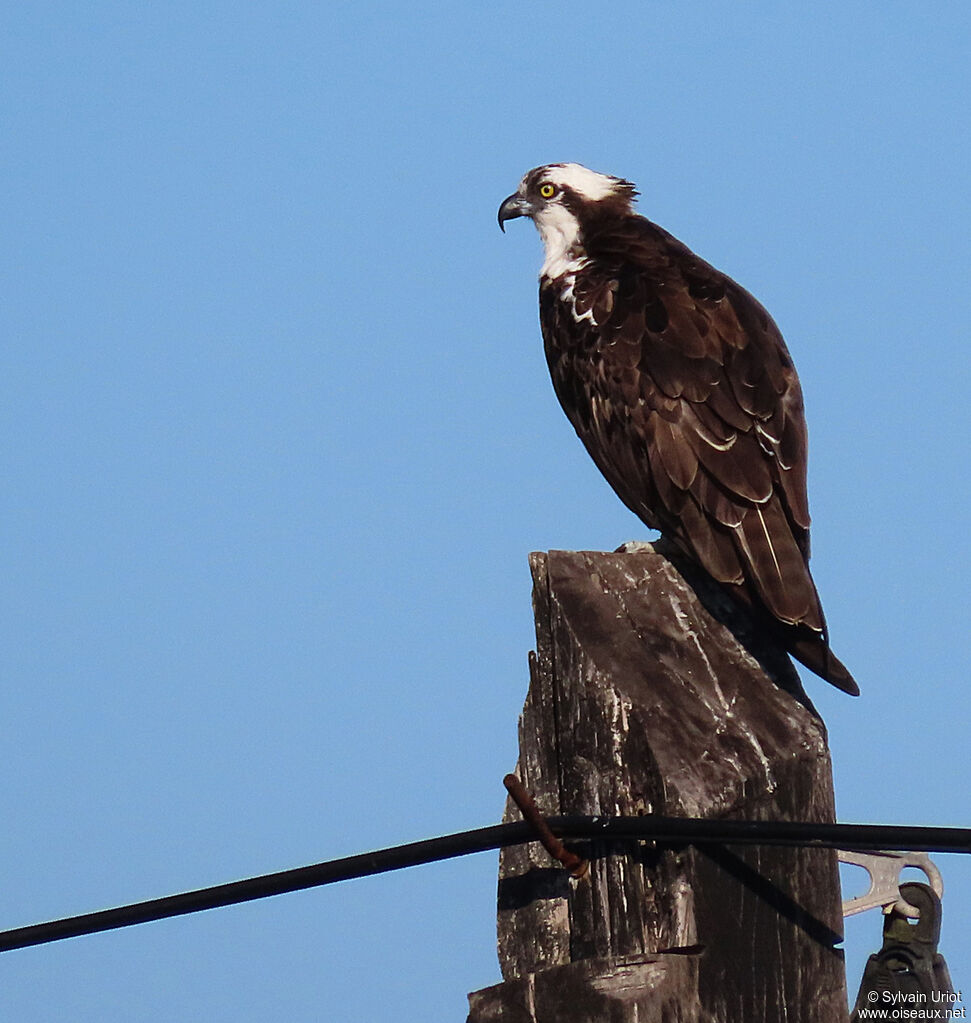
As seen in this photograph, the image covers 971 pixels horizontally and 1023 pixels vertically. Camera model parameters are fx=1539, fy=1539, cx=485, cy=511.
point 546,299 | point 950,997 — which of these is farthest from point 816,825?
point 546,299

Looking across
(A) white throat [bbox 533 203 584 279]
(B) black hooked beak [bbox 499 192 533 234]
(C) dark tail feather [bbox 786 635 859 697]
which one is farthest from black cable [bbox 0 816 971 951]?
(B) black hooked beak [bbox 499 192 533 234]

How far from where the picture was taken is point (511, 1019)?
2797mm

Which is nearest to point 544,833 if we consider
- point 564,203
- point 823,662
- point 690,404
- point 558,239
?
point 823,662

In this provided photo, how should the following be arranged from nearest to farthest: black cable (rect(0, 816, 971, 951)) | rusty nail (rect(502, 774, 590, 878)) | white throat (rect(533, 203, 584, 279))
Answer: black cable (rect(0, 816, 971, 951)) → rusty nail (rect(502, 774, 590, 878)) → white throat (rect(533, 203, 584, 279))

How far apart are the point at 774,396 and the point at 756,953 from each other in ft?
10.5

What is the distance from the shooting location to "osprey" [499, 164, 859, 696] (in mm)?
4727

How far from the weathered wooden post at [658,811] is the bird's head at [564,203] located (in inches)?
168

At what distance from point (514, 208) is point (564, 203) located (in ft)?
1.63

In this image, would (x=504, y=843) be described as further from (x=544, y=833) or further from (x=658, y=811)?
(x=658, y=811)

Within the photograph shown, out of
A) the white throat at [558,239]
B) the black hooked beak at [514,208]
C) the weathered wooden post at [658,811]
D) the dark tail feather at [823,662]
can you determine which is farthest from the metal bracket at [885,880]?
the black hooked beak at [514,208]

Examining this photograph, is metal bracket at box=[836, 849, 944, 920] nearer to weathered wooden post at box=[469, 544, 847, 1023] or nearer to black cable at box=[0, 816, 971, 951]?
weathered wooden post at box=[469, 544, 847, 1023]

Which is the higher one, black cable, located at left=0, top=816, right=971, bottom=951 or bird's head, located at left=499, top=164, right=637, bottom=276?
bird's head, located at left=499, top=164, right=637, bottom=276

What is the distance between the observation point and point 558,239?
24.8 ft

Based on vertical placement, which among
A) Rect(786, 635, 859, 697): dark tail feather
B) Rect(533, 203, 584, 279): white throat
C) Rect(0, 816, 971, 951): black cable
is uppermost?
Rect(533, 203, 584, 279): white throat
